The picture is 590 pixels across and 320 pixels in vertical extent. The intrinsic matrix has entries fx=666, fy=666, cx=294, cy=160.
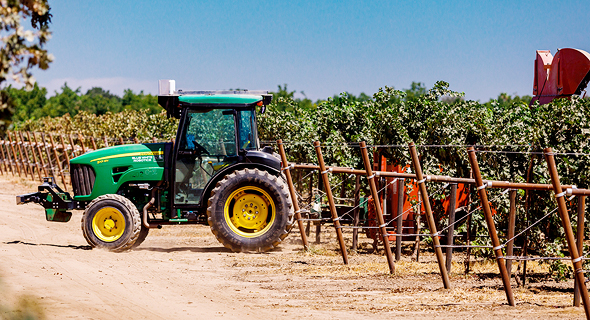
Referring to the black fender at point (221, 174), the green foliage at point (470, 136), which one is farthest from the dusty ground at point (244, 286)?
the green foliage at point (470, 136)

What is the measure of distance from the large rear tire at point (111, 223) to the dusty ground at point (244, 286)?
20 cm

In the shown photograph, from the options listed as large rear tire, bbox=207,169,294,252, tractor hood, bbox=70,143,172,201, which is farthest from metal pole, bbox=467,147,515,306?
tractor hood, bbox=70,143,172,201

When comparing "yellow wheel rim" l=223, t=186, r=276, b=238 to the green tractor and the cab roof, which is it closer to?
the green tractor

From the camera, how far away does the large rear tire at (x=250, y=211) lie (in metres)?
10.2

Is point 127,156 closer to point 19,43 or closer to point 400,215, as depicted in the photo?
point 400,215

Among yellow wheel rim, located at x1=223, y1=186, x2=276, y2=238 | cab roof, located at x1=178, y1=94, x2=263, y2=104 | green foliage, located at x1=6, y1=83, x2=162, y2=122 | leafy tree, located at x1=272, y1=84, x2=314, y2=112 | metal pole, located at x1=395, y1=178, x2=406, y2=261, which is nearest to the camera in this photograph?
metal pole, located at x1=395, y1=178, x2=406, y2=261

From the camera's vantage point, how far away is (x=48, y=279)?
7738 millimetres

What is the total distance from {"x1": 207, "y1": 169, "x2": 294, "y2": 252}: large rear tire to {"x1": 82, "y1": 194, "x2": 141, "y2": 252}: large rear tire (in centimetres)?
116

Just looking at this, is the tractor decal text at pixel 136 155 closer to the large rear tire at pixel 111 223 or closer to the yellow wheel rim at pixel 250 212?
the large rear tire at pixel 111 223

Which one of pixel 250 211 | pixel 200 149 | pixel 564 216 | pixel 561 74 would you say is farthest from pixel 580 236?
pixel 200 149

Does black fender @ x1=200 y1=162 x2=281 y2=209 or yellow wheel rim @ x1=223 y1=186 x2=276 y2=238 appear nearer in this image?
black fender @ x1=200 y1=162 x2=281 y2=209

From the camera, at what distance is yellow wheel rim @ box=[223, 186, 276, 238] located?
10.4 meters

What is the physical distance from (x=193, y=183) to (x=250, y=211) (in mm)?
1000

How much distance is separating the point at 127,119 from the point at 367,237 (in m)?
17.1
